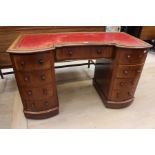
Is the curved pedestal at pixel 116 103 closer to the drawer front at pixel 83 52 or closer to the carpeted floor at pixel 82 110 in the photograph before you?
the carpeted floor at pixel 82 110

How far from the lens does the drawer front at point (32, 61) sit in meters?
1.24

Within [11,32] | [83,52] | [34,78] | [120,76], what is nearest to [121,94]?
[120,76]

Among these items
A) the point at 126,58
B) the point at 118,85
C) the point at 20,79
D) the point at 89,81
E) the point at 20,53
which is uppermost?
the point at 20,53

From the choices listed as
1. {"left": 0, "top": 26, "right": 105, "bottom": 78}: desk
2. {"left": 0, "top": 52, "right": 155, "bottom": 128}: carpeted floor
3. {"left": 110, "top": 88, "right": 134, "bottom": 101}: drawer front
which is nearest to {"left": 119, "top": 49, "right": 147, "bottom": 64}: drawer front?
{"left": 110, "top": 88, "right": 134, "bottom": 101}: drawer front

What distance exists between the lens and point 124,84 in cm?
163

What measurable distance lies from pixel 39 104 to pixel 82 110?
1.74ft

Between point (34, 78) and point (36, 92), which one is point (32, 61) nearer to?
point (34, 78)

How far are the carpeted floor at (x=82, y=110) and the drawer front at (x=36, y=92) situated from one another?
307 millimetres

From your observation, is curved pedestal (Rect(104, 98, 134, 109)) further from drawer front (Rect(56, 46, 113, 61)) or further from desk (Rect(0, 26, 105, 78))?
desk (Rect(0, 26, 105, 78))
